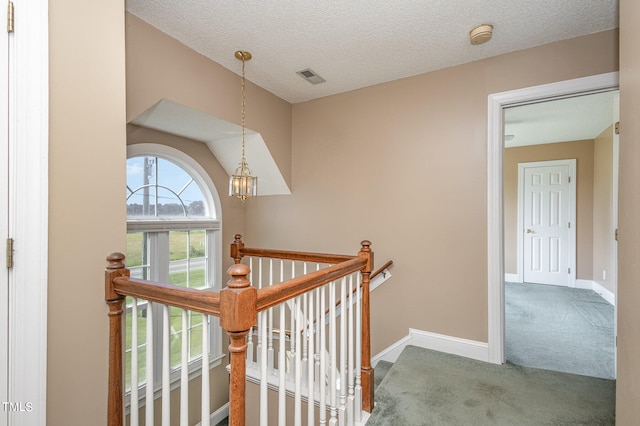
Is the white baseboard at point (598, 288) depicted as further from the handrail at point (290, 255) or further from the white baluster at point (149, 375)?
the white baluster at point (149, 375)

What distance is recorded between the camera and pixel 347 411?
166 centimetres

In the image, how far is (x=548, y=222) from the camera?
5.39m

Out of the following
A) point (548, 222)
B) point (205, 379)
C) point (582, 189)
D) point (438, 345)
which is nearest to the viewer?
point (205, 379)

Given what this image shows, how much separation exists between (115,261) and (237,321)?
769 millimetres

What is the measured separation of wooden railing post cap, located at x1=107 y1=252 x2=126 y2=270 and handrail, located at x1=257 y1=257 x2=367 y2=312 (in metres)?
→ 0.75

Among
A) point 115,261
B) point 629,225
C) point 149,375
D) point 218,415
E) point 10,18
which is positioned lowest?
point 218,415

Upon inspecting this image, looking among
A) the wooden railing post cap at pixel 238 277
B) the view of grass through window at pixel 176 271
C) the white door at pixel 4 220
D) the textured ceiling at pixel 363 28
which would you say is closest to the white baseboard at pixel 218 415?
the view of grass through window at pixel 176 271

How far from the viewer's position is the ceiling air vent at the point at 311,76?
108 inches

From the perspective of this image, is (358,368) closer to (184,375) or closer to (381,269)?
(184,375)

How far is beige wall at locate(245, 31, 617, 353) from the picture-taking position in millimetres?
2459

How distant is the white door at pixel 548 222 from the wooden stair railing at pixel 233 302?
16.7 ft

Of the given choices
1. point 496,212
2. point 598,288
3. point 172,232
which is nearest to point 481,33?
point 496,212

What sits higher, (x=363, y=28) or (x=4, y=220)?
(x=363, y=28)

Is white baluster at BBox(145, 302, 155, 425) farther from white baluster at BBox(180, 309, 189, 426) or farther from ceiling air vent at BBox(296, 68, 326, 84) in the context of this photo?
ceiling air vent at BBox(296, 68, 326, 84)
